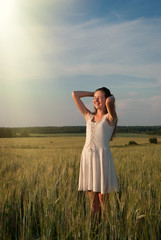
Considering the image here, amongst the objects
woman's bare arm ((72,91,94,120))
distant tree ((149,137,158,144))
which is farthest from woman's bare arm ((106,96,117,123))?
distant tree ((149,137,158,144))

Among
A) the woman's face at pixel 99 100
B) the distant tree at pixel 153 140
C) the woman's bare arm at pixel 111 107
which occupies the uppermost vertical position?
the distant tree at pixel 153 140

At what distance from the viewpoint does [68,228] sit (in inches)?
86.3

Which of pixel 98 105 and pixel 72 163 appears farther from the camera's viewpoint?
pixel 72 163

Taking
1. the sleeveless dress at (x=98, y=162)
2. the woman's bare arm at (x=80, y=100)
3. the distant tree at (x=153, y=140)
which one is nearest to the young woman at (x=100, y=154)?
the sleeveless dress at (x=98, y=162)

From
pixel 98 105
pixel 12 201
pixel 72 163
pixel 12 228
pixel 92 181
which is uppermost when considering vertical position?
pixel 98 105

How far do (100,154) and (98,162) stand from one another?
0.08 meters

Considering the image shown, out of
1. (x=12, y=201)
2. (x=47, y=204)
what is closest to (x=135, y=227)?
(x=47, y=204)

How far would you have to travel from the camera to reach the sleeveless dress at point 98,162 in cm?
244

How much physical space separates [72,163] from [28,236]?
305 centimetres

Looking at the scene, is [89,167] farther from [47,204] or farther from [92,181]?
[47,204]

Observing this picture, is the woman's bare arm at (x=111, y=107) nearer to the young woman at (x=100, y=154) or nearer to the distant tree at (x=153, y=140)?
the young woman at (x=100, y=154)

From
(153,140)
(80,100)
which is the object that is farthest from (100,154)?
(153,140)

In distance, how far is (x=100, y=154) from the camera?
2.46 meters

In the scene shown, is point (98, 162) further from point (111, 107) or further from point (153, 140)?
point (153, 140)
